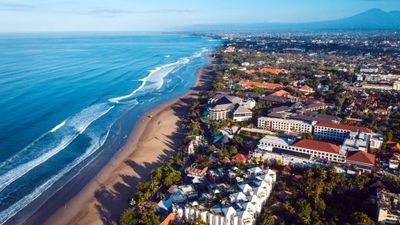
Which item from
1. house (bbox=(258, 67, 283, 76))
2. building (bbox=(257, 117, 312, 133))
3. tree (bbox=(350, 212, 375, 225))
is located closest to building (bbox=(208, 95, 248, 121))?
building (bbox=(257, 117, 312, 133))

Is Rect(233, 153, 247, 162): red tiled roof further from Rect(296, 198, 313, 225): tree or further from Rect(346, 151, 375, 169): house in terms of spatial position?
Rect(346, 151, 375, 169): house

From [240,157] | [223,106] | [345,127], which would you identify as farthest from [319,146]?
[223,106]

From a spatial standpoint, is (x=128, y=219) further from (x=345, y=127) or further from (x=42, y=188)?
(x=345, y=127)

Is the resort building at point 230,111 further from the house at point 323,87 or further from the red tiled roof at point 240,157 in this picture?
the house at point 323,87

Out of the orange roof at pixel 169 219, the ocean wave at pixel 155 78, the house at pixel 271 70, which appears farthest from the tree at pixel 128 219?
the house at pixel 271 70

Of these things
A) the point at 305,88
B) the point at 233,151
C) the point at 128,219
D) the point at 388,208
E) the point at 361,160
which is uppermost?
the point at 388,208
